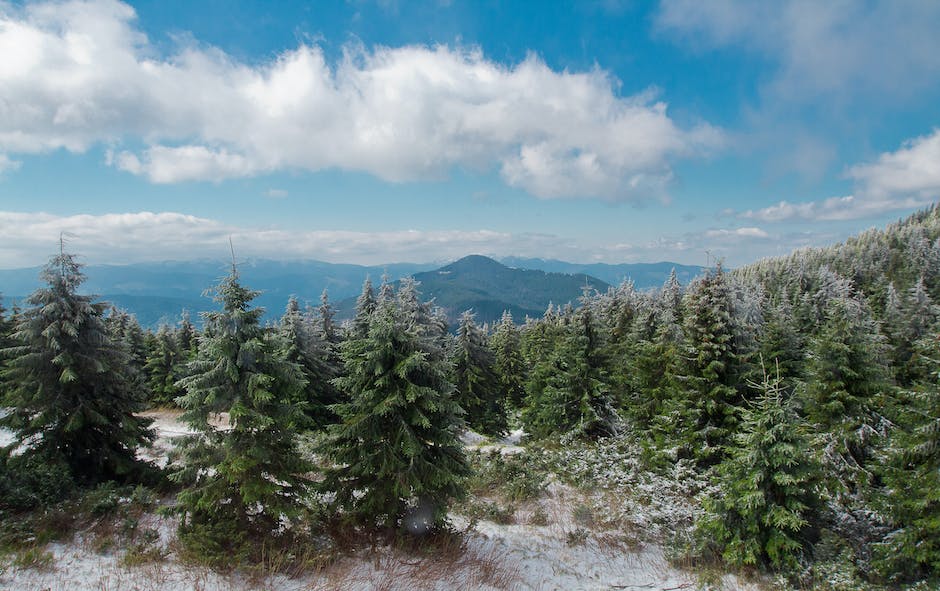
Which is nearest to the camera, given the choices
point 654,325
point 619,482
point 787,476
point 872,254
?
point 787,476

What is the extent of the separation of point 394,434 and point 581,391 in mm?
14908

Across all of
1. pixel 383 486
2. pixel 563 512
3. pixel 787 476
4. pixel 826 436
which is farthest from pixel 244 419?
pixel 826 436

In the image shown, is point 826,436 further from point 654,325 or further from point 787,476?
point 654,325

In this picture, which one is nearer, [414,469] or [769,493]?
[414,469]

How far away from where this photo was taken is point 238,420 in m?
8.92

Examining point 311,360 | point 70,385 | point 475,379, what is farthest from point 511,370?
point 70,385

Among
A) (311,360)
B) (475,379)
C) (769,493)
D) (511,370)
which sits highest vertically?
(769,493)

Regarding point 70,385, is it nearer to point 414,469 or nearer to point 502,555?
point 414,469

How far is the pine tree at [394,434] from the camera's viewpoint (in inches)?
385

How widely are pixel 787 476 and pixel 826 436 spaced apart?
8332mm

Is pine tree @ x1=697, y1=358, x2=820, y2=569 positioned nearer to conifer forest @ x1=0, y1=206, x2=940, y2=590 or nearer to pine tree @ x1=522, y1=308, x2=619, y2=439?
conifer forest @ x1=0, y1=206, x2=940, y2=590

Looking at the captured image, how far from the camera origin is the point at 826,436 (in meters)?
15.3

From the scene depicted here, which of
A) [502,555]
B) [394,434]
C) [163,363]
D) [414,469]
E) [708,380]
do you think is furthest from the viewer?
[163,363]

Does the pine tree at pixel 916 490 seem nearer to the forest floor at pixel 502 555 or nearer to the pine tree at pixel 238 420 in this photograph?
the forest floor at pixel 502 555
